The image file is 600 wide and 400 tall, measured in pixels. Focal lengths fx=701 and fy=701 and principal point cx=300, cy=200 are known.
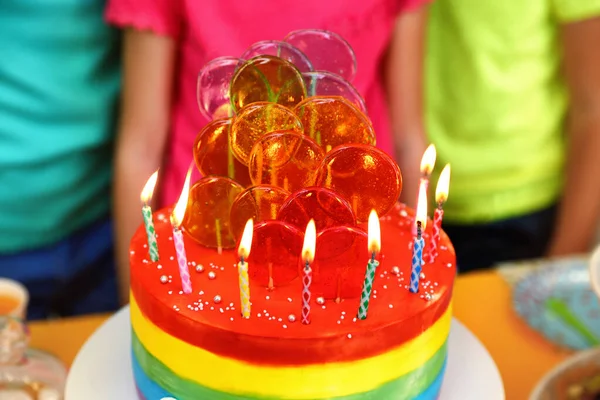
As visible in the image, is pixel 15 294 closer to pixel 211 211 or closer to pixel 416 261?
pixel 211 211

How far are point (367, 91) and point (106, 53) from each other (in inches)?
19.9

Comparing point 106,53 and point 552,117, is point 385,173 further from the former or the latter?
point 552,117

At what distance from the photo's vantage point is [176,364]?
0.65 metres

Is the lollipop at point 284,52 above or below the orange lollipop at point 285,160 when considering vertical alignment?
above

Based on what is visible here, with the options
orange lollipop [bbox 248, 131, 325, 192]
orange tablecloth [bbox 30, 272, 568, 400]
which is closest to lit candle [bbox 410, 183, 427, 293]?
orange lollipop [bbox 248, 131, 325, 192]

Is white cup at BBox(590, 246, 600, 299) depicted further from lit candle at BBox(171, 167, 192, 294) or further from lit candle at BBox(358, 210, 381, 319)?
lit candle at BBox(171, 167, 192, 294)

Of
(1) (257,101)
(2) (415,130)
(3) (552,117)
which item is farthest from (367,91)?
(1) (257,101)

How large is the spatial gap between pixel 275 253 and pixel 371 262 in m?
0.11

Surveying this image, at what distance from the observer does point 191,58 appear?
1220 millimetres

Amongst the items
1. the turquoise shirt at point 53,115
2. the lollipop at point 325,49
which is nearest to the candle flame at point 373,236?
the lollipop at point 325,49

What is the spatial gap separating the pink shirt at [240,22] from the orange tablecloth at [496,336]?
1.39ft

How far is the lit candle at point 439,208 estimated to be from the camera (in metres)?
0.68

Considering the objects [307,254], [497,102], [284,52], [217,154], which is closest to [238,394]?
[307,254]

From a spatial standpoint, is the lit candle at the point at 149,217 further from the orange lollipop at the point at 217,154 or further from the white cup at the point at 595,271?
the white cup at the point at 595,271
